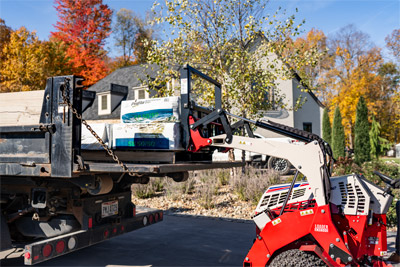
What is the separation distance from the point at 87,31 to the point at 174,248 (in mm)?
30916

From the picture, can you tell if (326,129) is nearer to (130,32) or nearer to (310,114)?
(310,114)

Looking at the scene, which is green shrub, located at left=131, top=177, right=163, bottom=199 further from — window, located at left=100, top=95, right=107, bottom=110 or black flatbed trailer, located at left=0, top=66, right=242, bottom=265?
window, located at left=100, top=95, right=107, bottom=110

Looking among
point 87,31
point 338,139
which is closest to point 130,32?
point 87,31

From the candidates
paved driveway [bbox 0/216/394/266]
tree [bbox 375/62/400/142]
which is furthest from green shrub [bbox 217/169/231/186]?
tree [bbox 375/62/400/142]

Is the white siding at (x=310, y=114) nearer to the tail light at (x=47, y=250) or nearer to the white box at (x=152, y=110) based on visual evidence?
the white box at (x=152, y=110)

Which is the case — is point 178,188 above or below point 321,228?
below

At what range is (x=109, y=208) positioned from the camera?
4.73 meters

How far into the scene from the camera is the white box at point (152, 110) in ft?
13.4

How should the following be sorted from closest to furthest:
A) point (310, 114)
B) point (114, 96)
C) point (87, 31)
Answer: point (114, 96)
point (310, 114)
point (87, 31)

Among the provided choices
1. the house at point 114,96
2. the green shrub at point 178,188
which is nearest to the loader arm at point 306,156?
the green shrub at point 178,188

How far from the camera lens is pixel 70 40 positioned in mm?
33000

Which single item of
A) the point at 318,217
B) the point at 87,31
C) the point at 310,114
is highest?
the point at 87,31

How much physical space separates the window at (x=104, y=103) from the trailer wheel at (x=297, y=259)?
23014mm

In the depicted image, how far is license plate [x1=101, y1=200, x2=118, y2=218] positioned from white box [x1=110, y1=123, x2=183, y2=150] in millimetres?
929
